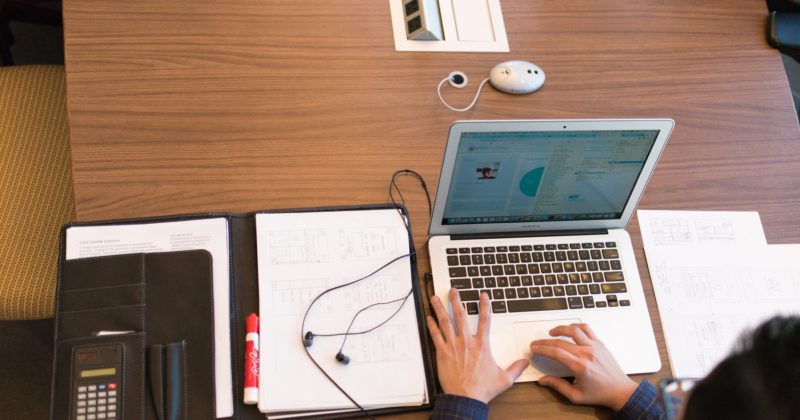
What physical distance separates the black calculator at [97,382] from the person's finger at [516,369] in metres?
0.54

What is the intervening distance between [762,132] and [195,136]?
3.56 ft

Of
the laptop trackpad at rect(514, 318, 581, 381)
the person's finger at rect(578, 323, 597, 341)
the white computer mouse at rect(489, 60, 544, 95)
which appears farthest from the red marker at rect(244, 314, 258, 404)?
the white computer mouse at rect(489, 60, 544, 95)

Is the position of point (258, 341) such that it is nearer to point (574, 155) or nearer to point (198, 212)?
point (198, 212)

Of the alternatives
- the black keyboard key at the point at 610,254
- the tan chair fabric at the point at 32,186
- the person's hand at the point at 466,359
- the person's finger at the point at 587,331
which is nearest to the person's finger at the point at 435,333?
the person's hand at the point at 466,359

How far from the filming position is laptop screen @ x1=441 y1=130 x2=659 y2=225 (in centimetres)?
91

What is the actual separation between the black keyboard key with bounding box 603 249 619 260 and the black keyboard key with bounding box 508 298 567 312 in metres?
0.12

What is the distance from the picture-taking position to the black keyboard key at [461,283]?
0.99m

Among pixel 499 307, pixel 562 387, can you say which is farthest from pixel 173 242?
pixel 562 387

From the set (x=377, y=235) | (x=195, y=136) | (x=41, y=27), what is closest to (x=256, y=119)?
(x=195, y=136)

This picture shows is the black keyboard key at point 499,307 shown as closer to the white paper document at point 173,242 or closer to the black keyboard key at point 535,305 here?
the black keyboard key at point 535,305

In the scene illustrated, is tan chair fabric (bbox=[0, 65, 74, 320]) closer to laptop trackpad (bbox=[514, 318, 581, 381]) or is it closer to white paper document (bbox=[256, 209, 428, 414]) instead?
white paper document (bbox=[256, 209, 428, 414])

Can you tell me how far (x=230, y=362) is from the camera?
882 millimetres

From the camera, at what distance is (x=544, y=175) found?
3.16 feet

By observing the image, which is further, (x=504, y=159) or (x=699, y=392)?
(x=504, y=159)
